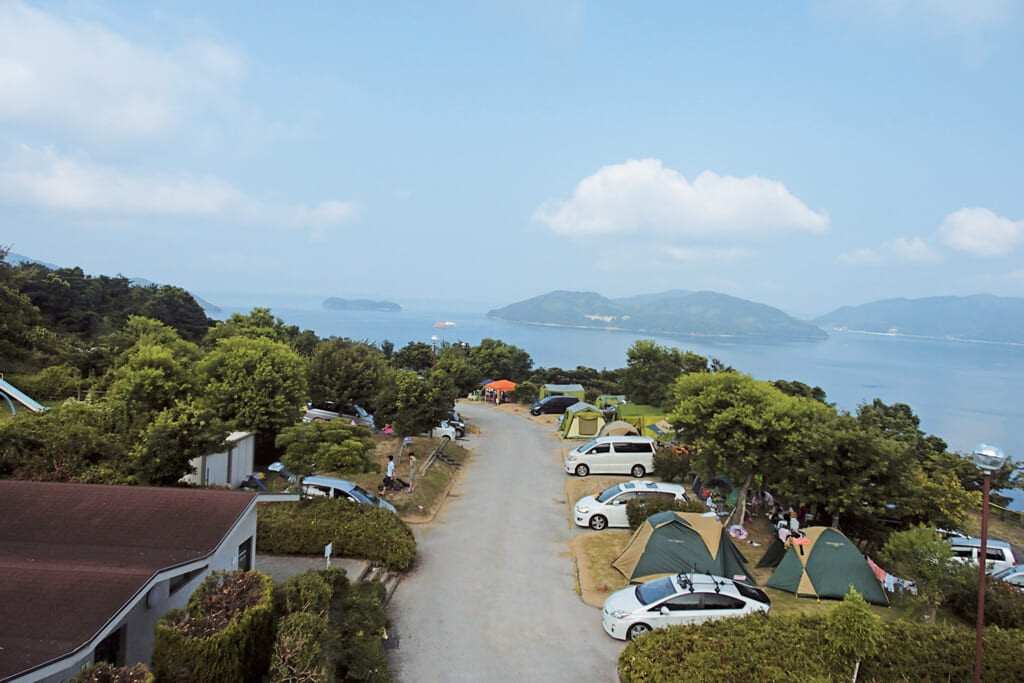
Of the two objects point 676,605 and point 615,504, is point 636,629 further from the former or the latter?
point 615,504

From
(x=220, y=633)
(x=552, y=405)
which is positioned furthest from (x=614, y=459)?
(x=220, y=633)

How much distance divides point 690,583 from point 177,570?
790 cm

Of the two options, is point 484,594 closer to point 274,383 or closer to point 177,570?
point 177,570

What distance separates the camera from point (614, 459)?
63.9ft

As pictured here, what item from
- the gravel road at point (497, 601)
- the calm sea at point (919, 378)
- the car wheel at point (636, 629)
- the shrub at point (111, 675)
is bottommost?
the calm sea at point (919, 378)

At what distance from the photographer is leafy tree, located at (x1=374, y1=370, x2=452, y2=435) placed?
2084 cm

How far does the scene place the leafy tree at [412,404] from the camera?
68.4 ft

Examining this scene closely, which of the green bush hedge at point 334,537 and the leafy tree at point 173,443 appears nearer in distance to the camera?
the green bush hedge at point 334,537

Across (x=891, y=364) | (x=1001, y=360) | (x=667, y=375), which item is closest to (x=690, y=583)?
(x=667, y=375)

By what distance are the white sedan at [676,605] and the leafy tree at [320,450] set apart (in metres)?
7.10

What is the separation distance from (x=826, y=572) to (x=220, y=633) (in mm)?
10846

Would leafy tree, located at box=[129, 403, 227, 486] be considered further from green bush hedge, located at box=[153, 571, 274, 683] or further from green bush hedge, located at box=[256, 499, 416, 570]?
green bush hedge, located at box=[153, 571, 274, 683]

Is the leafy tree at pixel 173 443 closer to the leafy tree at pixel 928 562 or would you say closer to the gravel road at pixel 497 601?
the gravel road at pixel 497 601

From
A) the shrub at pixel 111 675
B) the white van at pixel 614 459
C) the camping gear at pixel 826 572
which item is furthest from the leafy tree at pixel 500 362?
the shrub at pixel 111 675
